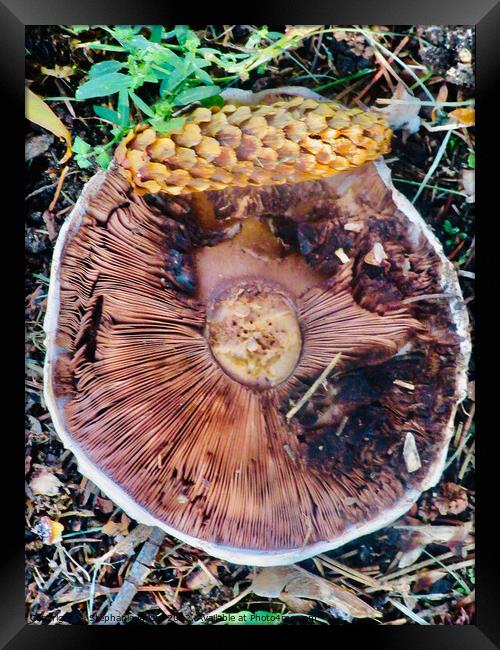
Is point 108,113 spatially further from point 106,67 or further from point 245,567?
point 245,567

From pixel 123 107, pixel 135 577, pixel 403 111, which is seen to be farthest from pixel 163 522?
pixel 403 111

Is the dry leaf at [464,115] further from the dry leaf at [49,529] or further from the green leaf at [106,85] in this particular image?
the dry leaf at [49,529]

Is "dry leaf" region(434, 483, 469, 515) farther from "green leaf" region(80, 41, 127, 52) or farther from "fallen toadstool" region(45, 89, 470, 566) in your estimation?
"green leaf" region(80, 41, 127, 52)

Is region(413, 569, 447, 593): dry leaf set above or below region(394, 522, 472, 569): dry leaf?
below

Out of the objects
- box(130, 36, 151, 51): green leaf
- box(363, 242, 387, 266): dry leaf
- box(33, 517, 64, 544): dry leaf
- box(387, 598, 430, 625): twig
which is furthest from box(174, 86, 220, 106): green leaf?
box(387, 598, 430, 625): twig
